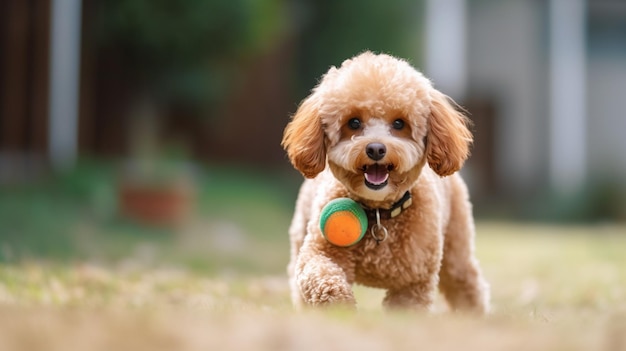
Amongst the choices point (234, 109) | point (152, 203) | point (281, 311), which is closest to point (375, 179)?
point (281, 311)

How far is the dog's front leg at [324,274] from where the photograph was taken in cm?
368

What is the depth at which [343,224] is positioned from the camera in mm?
3844

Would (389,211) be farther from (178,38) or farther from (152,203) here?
(178,38)

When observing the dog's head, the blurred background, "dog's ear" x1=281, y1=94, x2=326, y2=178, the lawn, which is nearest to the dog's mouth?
the dog's head

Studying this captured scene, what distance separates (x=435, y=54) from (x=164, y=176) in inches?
292

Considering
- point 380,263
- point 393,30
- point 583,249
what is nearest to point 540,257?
point 583,249

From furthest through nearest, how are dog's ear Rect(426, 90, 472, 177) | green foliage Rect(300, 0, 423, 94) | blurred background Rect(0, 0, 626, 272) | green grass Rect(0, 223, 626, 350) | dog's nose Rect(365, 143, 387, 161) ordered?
green foliage Rect(300, 0, 423, 94), blurred background Rect(0, 0, 626, 272), dog's ear Rect(426, 90, 472, 177), dog's nose Rect(365, 143, 387, 161), green grass Rect(0, 223, 626, 350)

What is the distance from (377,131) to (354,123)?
132 mm

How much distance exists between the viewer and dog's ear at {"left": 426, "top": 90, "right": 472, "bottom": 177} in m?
3.91

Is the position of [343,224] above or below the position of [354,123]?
below

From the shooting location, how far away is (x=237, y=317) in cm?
303

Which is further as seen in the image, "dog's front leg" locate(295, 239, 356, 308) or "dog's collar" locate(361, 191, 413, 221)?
"dog's collar" locate(361, 191, 413, 221)

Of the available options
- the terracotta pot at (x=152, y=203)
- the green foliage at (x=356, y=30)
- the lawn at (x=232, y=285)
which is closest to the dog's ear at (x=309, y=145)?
the lawn at (x=232, y=285)

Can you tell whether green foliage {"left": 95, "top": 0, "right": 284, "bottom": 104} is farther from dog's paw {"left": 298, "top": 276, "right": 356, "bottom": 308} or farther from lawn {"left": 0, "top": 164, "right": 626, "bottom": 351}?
dog's paw {"left": 298, "top": 276, "right": 356, "bottom": 308}
